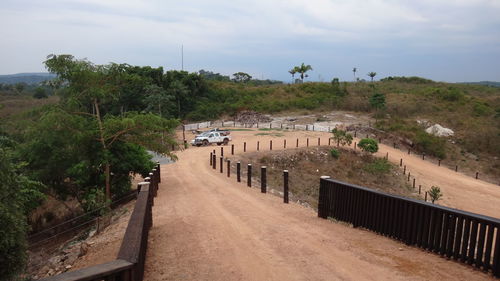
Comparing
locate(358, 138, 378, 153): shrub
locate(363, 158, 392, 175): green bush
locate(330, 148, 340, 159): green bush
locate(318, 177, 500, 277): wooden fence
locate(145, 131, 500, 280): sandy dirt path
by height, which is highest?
locate(318, 177, 500, 277): wooden fence

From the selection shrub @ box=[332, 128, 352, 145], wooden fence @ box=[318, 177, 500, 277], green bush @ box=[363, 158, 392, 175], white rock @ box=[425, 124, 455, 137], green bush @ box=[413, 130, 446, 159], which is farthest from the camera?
white rock @ box=[425, 124, 455, 137]

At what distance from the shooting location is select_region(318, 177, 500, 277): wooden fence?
591cm

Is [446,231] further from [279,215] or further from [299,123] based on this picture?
[299,123]

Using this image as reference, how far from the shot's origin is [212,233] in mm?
8156

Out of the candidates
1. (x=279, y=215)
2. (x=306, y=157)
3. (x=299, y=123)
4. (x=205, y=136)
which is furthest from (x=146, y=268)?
(x=299, y=123)

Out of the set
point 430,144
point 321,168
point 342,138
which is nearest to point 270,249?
point 321,168

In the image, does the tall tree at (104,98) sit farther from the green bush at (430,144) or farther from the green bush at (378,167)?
the green bush at (430,144)

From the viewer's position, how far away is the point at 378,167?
27.4 meters

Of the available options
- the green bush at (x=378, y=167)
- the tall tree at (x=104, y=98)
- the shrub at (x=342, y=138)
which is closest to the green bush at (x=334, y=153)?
the shrub at (x=342, y=138)

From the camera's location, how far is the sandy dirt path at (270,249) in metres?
5.96

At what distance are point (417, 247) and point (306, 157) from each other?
2094 centimetres

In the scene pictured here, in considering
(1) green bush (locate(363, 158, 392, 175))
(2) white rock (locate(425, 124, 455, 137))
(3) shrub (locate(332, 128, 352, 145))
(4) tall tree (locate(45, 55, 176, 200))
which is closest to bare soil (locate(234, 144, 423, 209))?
(1) green bush (locate(363, 158, 392, 175))

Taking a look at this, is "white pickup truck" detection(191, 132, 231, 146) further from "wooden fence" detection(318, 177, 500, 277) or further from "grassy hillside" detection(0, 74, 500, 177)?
"wooden fence" detection(318, 177, 500, 277)

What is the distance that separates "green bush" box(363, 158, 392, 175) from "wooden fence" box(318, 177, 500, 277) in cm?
1923
